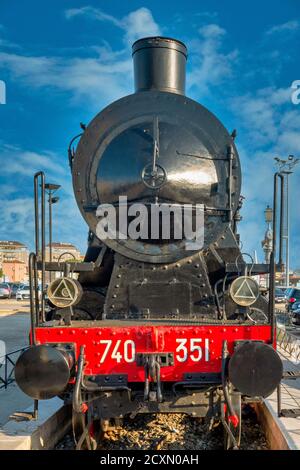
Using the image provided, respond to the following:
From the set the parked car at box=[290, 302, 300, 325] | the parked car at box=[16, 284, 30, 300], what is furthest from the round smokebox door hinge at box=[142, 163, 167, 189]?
the parked car at box=[16, 284, 30, 300]

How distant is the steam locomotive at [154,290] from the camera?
387cm

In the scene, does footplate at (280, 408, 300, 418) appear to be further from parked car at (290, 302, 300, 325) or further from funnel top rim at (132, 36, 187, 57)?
parked car at (290, 302, 300, 325)

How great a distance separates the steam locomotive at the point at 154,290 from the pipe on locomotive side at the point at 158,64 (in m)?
0.01

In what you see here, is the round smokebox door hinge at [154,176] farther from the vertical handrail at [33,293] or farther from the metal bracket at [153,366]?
the metal bracket at [153,366]

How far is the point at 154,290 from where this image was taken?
466cm

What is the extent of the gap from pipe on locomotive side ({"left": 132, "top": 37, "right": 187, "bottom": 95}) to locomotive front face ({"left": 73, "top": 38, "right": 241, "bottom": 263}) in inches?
18.7

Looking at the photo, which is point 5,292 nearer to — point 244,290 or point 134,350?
point 134,350

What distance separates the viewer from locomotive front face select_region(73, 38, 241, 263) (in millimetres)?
4727

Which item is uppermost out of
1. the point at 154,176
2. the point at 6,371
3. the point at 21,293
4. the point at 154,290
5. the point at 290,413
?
the point at 154,176

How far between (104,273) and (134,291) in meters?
0.55

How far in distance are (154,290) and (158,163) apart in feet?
4.17

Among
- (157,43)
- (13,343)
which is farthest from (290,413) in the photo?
(13,343)

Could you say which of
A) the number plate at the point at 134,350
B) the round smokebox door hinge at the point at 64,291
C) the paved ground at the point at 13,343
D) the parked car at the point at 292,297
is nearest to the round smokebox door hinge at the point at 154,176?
the round smokebox door hinge at the point at 64,291
